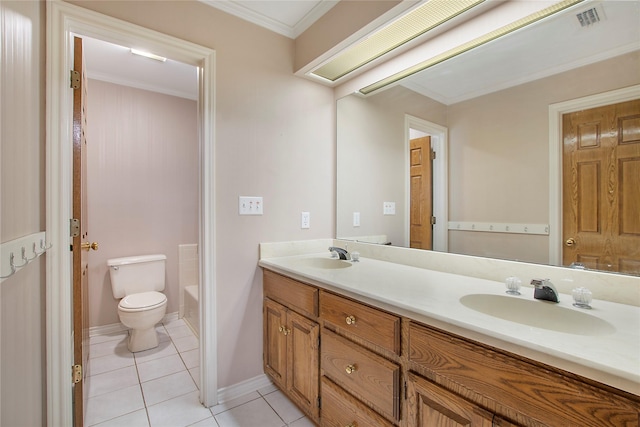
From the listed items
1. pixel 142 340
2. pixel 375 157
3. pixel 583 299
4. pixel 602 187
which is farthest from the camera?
pixel 142 340

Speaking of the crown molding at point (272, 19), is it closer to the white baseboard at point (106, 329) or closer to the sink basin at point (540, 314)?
the sink basin at point (540, 314)

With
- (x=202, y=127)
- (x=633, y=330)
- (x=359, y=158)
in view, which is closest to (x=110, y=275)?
(x=202, y=127)

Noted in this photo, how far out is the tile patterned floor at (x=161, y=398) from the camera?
5.10 feet

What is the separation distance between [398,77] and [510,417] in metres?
1.78

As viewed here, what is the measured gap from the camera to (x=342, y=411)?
1.24 metres

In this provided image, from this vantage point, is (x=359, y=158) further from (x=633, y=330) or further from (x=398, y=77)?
(x=633, y=330)

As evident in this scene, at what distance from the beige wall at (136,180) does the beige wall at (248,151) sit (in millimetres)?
1261

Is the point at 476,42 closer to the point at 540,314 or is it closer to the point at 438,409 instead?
the point at 540,314

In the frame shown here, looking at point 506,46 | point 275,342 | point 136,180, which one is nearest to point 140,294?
point 136,180

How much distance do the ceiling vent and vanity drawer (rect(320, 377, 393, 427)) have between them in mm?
1714

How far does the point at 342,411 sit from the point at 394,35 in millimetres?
1956

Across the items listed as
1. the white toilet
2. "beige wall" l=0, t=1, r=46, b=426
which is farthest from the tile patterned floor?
"beige wall" l=0, t=1, r=46, b=426

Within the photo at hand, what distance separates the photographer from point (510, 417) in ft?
2.38

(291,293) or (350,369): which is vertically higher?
(291,293)
